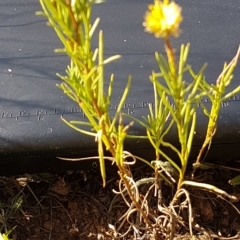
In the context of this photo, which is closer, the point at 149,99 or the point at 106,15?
the point at 149,99

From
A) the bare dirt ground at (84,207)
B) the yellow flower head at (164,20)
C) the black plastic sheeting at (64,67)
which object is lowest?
the bare dirt ground at (84,207)

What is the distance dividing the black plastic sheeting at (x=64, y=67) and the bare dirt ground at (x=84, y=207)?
86 millimetres

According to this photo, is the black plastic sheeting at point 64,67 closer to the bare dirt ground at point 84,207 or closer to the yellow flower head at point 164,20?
the bare dirt ground at point 84,207

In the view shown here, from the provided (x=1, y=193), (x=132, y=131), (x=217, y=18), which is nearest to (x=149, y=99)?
(x=132, y=131)

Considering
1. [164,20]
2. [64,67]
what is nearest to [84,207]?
[64,67]

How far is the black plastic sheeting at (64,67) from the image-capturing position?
1001 mm

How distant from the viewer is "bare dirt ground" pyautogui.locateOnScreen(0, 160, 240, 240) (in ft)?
3.46

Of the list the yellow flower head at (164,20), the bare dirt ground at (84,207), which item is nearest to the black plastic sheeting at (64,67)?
the bare dirt ground at (84,207)

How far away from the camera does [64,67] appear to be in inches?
43.6

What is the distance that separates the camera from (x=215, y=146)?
1000mm

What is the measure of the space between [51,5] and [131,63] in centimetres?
53

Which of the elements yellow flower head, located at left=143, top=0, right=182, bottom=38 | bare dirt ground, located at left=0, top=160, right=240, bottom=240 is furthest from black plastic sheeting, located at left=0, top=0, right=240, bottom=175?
yellow flower head, located at left=143, top=0, right=182, bottom=38

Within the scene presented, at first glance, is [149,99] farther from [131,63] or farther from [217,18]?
[217,18]

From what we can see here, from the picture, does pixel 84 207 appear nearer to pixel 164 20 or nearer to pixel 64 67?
pixel 64 67
